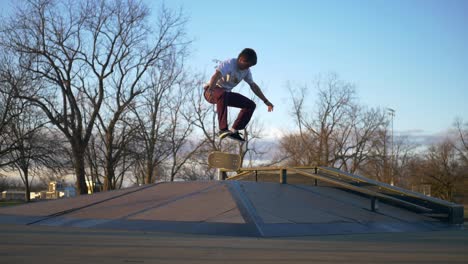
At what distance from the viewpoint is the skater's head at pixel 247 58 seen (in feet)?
40.5

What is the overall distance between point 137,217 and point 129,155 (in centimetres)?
2446

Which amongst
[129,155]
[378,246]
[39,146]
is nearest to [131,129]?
[129,155]

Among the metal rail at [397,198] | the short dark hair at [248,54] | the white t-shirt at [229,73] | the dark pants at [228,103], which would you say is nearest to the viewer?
the short dark hair at [248,54]

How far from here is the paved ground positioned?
6129mm

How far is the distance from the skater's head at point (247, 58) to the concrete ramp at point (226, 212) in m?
3.17

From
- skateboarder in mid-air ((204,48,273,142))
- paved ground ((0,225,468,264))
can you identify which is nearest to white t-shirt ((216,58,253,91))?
skateboarder in mid-air ((204,48,273,142))

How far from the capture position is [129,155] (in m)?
34.7

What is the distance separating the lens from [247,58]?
12.4m

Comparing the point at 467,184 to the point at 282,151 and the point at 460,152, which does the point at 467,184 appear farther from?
the point at 282,151

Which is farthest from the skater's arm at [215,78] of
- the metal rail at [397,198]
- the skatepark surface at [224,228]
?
the metal rail at [397,198]

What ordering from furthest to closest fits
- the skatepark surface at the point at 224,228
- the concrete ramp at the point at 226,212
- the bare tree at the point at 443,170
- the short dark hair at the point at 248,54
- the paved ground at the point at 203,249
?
the bare tree at the point at 443,170
the short dark hair at the point at 248,54
the concrete ramp at the point at 226,212
the skatepark surface at the point at 224,228
the paved ground at the point at 203,249

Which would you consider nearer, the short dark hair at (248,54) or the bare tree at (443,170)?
the short dark hair at (248,54)

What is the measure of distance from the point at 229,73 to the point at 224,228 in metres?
4.41

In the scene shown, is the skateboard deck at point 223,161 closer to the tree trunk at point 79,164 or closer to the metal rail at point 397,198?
the metal rail at point 397,198
